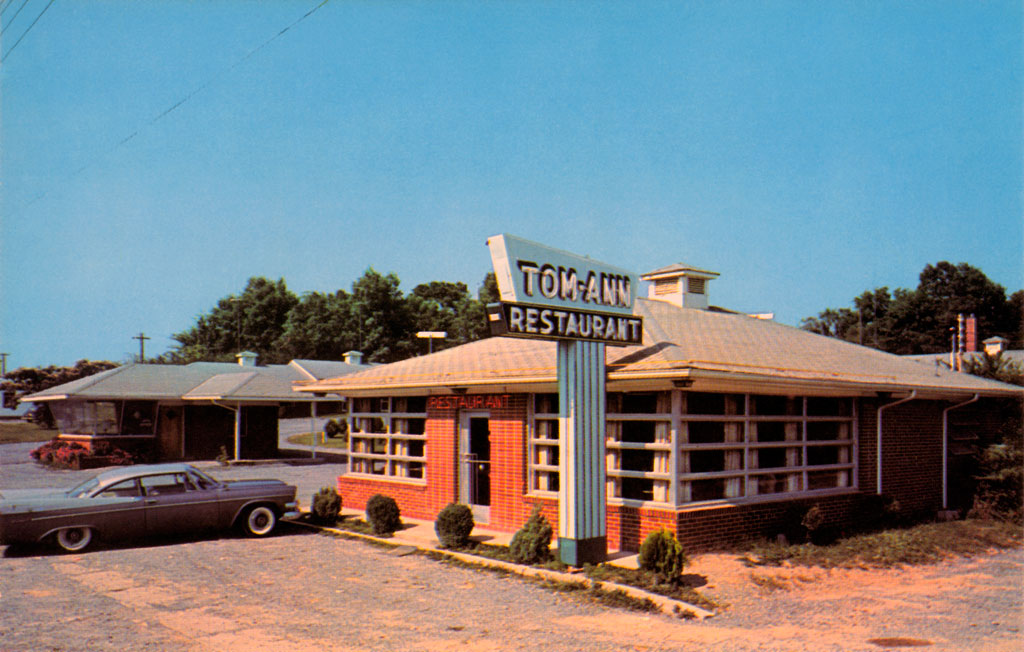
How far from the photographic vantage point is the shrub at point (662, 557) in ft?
32.4

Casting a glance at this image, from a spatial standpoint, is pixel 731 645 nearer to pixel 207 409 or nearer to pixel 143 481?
pixel 143 481

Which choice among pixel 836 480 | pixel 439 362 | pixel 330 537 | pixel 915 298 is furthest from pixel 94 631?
pixel 915 298

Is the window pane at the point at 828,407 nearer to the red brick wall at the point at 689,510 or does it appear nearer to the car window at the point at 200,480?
the red brick wall at the point at 689,510

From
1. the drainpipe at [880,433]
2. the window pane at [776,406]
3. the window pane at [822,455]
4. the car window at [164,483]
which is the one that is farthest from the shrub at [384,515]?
the drainpipe at [880,433]

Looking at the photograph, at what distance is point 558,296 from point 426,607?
4386 mm

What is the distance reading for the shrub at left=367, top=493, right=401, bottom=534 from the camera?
46.5 ft

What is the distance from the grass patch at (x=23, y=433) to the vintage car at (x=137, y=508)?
119 feet

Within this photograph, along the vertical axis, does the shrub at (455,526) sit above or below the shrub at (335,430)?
above

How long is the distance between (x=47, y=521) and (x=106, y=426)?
2079cm

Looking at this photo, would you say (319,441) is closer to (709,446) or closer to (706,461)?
(706,461)

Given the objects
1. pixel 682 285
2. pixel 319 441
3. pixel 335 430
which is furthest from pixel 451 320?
pixel 682 285

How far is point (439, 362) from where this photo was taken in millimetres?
16359

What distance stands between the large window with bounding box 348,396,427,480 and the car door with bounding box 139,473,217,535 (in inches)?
162

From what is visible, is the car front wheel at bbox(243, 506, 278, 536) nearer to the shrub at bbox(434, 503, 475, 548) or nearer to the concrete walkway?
the concrete walkway
